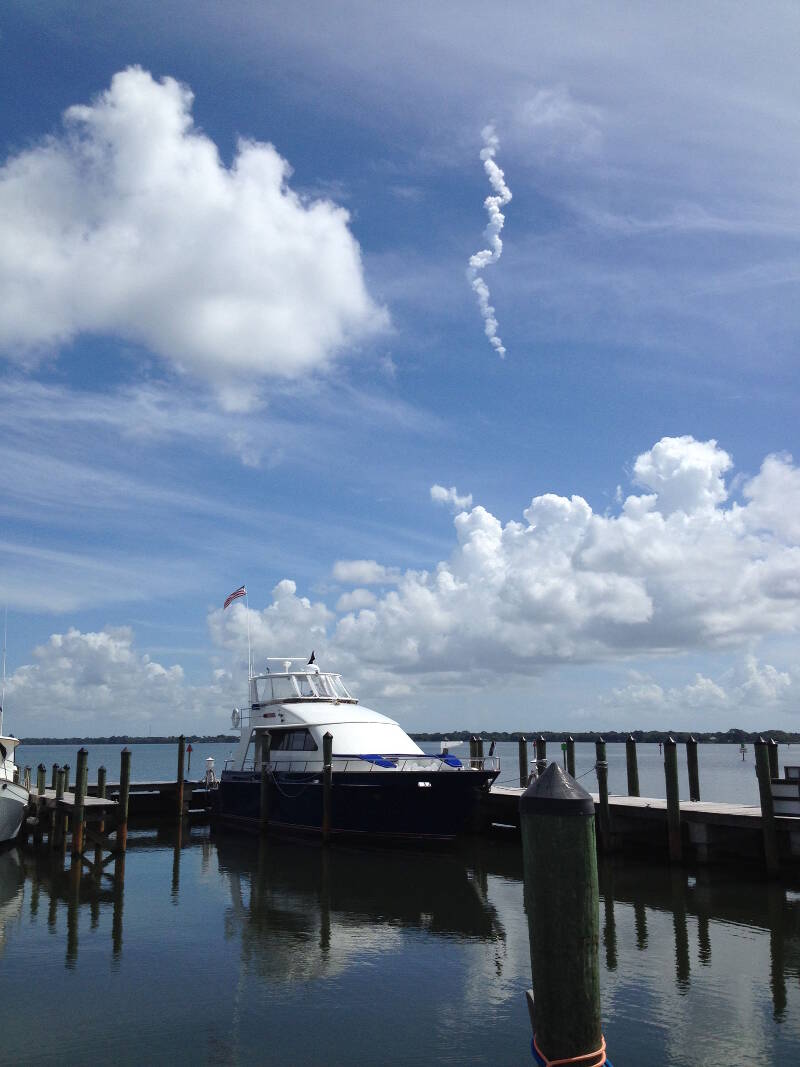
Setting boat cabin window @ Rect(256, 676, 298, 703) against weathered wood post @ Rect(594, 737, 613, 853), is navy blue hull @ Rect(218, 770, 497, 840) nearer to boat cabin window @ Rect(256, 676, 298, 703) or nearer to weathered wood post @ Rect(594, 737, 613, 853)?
weathered wood post @ Rect(594, 737, 613, 853)

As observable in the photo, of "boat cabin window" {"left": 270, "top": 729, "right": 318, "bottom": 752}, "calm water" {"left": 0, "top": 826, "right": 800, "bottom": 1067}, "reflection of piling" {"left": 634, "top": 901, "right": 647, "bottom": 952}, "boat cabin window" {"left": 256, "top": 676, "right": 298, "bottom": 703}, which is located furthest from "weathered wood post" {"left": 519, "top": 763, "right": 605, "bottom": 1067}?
"boat cabin window" {"left": 256, "top": 676, "right": 298, "bottom": 703}

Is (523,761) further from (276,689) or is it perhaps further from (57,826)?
(57,826)

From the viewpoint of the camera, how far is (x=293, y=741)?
28766mm

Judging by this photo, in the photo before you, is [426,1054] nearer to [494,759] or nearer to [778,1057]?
[778,1057]

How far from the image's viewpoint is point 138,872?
22.8 meters

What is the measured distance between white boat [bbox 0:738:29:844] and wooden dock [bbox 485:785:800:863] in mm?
15200

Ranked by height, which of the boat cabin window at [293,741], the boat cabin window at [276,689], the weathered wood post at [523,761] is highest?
the boat cabin window at [276,689]

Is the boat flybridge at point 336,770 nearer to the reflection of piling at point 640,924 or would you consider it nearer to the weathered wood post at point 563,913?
the reflection of piling at point 640,924

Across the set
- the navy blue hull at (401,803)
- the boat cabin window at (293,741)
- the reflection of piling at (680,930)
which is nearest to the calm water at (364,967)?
the reflection of piling at (680,930)

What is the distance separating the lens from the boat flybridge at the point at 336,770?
78.7 feet

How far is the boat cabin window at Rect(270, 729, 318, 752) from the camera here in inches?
1098

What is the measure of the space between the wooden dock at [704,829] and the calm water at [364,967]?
828 millimetres

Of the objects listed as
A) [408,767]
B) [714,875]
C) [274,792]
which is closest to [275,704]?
[274,792]

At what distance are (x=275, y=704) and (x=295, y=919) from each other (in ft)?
45.6
